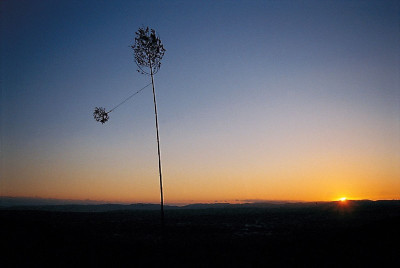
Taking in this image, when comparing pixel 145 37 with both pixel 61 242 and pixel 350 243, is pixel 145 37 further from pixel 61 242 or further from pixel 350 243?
pixel 350 243

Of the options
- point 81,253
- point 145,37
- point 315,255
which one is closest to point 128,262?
point 81,253

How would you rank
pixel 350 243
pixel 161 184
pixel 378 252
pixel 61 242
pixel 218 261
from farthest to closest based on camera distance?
1. pixel 161 184
2. pixel 61 242
3. pixel 350 243
4. pixel 218 261
5. pixel 378 252

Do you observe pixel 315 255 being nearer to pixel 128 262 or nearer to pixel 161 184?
pixel 128 262

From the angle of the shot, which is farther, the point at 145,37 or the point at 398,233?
the point at 145,37

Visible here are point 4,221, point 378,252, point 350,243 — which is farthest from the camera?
point 4,221

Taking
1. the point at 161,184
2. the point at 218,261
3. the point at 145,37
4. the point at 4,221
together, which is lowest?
the point at 218,261

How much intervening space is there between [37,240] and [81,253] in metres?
4.23

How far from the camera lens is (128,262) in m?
14.5

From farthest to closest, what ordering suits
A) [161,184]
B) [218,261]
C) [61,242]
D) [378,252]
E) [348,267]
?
1. [161,184]
2. [61,242]
3. [218,261]
4. [378,252]
5. [348,267]

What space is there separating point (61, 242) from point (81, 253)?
3476mm

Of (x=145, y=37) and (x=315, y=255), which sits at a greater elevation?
(x=145, y=37)

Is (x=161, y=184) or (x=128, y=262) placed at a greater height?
(x=161, y=184)

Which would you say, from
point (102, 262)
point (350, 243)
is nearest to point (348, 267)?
point (350, 243)

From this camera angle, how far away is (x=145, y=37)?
2378 centimetres
